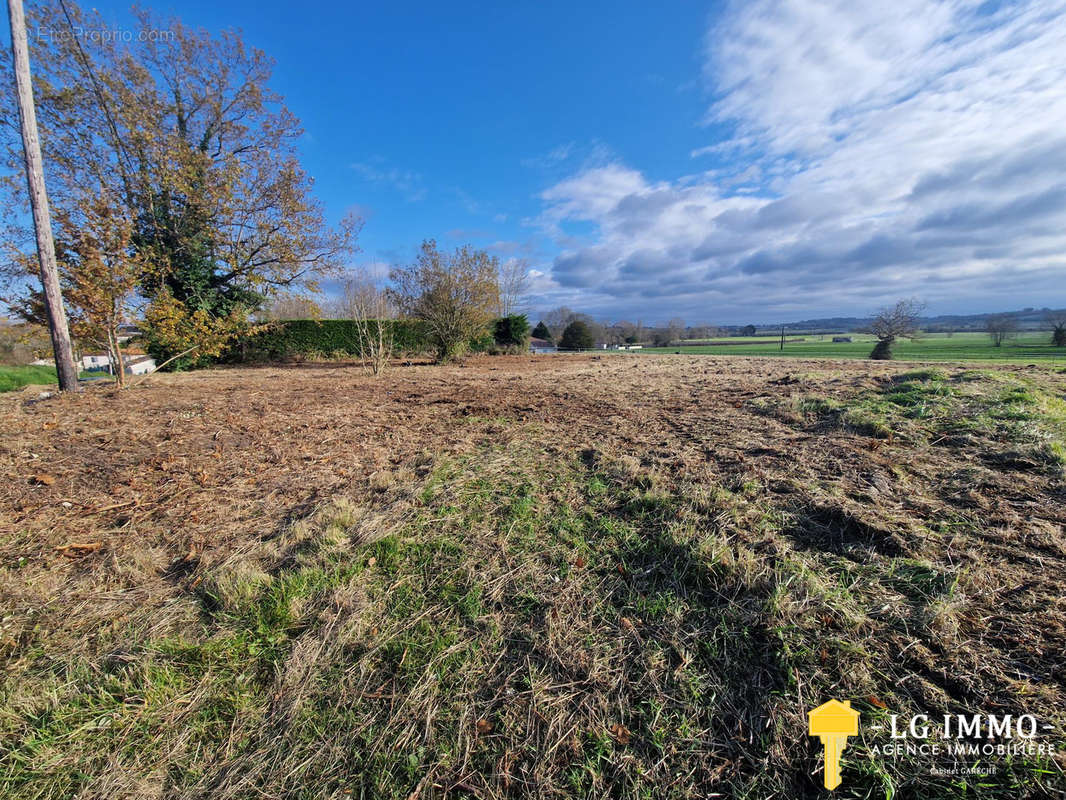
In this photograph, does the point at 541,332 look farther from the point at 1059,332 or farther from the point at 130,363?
the point at 1059,332

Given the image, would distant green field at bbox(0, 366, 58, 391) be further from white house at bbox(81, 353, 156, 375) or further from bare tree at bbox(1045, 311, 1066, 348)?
bare tree at bbox(1045, 311, 1066, 348)

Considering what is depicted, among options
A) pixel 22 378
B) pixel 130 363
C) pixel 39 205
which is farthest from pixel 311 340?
pixel 39 205

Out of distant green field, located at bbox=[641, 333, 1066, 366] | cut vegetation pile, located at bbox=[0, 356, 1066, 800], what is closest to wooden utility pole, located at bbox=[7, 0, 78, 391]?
cut vegetation pile, located at bbox=[0, 356, 1066, 800]

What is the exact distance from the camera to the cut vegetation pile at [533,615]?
1338 millimetres

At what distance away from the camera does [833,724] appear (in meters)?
1.37

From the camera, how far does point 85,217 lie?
7027mm

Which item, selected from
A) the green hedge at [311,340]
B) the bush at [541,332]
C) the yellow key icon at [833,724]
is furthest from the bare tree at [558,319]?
the yellow key icon at [833,724]

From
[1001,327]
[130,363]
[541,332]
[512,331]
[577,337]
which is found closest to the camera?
[130,363]

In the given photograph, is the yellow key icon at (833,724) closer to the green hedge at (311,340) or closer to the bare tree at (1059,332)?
the green hedge at (311,340)

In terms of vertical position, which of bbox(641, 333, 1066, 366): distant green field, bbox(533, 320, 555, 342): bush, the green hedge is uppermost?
bbox(533, 320, 555, 342): bush

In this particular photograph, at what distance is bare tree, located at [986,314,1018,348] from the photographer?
29516mm

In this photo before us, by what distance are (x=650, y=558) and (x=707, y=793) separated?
1.10 metres

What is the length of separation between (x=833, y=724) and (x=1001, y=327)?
47063mm

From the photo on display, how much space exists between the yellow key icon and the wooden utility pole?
11035 millimetres
